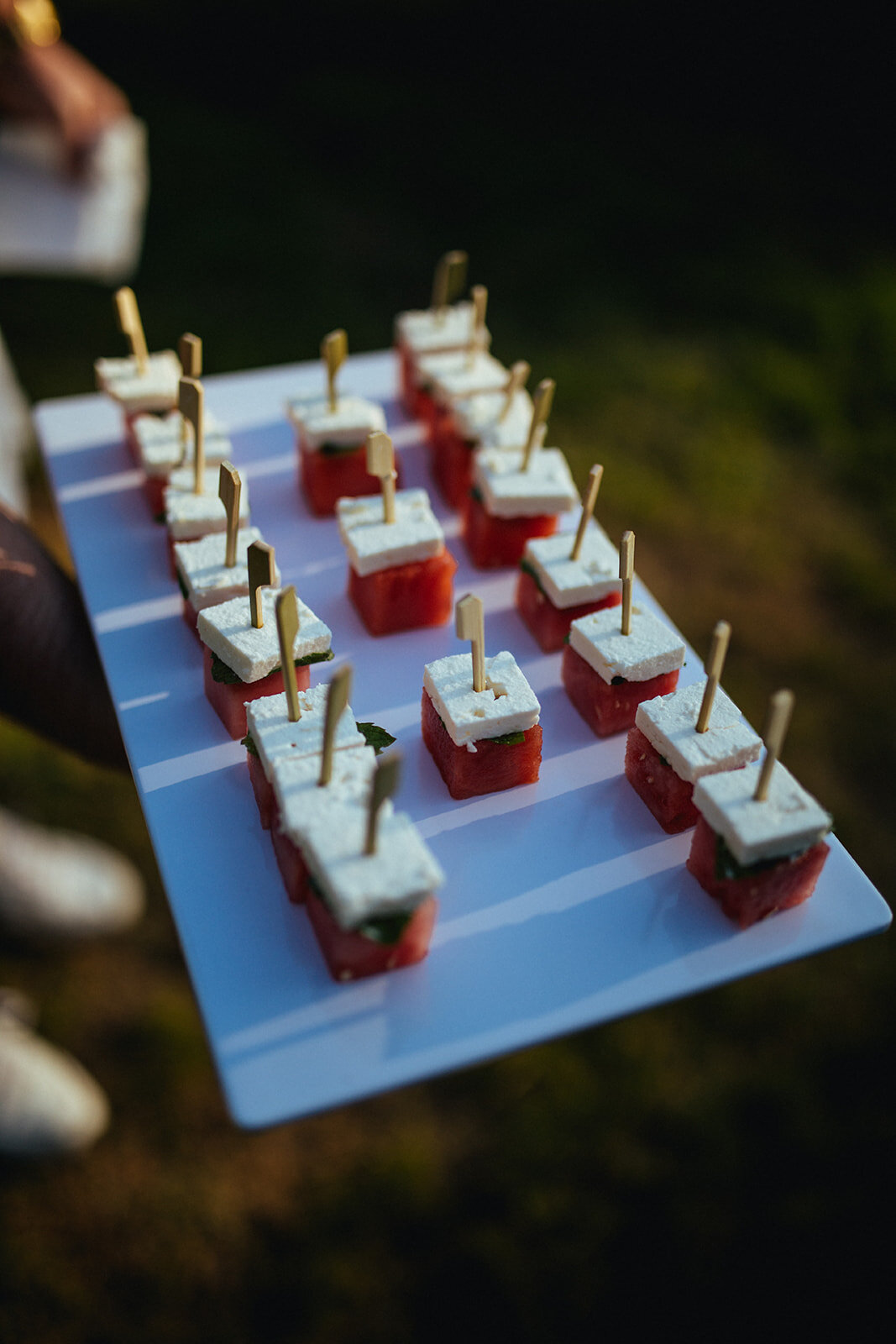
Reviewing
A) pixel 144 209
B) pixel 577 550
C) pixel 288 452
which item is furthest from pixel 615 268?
pixel 577 550

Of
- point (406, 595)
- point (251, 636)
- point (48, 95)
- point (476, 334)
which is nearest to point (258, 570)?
point (251, 636)

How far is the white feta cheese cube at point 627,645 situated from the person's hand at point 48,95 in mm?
1921

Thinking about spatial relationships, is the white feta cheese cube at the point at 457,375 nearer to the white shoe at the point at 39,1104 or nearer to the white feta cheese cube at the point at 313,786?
the white feta cheese cube at the point at 313,786

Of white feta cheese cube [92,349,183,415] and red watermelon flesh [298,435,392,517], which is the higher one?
white feta cheese cube [92,349,183,415]

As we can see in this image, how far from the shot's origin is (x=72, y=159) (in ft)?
9.25

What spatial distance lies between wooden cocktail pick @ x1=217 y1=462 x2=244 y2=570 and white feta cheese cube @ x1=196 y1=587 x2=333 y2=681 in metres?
0.10

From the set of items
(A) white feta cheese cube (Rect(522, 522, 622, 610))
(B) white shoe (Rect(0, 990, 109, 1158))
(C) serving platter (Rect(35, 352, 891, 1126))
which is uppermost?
(A) white feta cheese cube (Rect(522, 522, 622, 610))

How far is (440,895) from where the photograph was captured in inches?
62.1

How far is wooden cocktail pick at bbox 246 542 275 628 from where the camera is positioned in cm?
162

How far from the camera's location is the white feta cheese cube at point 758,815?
4.83 feet

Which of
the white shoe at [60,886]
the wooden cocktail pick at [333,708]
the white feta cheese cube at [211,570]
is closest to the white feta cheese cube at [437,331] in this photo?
the white feta cheese cube at [211,570]

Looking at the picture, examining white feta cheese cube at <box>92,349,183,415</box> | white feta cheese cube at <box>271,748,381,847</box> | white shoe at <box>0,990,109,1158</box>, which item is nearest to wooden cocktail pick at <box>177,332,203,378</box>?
white feta cheese cube at <box>92,349,183,415</box>

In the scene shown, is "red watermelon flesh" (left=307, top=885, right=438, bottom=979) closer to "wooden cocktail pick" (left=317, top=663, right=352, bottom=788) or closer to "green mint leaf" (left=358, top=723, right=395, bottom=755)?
"wooden cocktail pick" (left=317, top=663, right=352, bottom=788)

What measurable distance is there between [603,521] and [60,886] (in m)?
2.19
